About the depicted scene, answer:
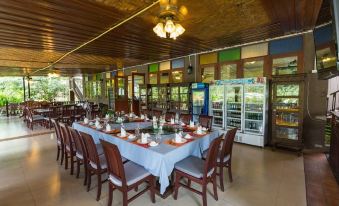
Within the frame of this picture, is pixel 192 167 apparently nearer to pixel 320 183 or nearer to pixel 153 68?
pixel 320 183

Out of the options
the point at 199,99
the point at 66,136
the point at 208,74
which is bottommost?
the point at 66,136

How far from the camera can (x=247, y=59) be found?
5.25 meters

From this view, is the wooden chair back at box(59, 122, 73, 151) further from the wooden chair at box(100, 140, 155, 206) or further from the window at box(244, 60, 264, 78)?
the window at box(244, 60, 264, 78)

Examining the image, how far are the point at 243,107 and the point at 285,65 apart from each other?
1.49m

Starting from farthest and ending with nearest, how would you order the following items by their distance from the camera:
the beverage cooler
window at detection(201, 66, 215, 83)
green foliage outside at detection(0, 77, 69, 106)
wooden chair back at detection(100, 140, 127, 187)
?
1. green foliage outside at detection(0, 77, 69, 106)
2. window at detection(201, 66, 215, 83)
3. the beverage cooler
4. wooden chair back at detection(100, 140, 127, 187)

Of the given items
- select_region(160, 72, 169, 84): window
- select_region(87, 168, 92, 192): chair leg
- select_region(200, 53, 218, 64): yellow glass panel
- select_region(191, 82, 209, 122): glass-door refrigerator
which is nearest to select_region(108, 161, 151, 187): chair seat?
select_region(87, 168, 92, 192): chair leg

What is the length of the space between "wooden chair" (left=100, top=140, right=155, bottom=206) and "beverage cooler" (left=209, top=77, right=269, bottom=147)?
3.41 metres

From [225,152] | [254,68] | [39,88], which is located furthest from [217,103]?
[39,88]

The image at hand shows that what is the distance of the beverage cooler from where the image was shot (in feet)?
15.2

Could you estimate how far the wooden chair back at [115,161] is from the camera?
204 cm

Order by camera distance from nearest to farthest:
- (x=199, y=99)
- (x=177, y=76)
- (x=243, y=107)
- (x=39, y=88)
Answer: (x=243, y=107) < (x=199, y=99) < (x=177, y=76) < (x=39, y=88)

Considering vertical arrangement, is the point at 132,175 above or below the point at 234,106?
below

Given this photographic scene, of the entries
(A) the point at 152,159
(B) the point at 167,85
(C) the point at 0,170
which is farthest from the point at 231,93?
(C) the point at 0,170

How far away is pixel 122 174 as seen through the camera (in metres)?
2.09
